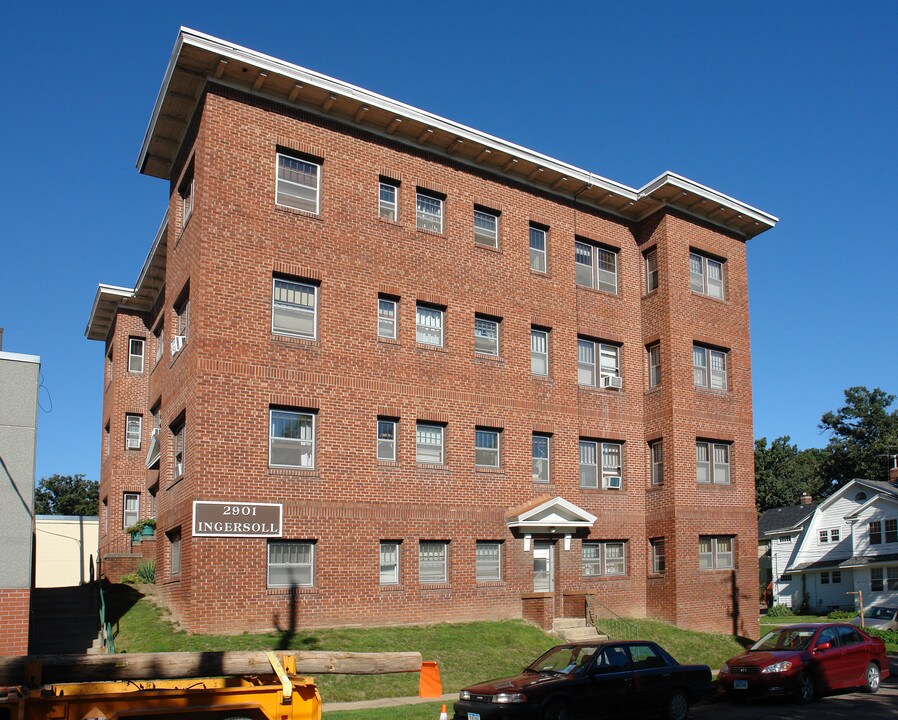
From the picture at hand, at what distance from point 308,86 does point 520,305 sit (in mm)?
8787

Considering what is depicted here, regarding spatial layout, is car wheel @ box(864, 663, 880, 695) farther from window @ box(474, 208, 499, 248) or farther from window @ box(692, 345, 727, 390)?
window @ box(474, 208, 499, 248)

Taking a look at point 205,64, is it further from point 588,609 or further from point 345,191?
point 588,609

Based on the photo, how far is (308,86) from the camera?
79.3 ft

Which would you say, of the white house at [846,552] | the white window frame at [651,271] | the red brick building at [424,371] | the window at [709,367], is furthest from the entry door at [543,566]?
the white house at [846,552]

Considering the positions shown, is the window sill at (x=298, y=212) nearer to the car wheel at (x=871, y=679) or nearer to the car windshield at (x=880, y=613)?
the car wheel at (x=871, y=679)

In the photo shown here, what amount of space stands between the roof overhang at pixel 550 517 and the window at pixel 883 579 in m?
32.3

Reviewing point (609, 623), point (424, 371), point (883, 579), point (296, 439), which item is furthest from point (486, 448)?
point (883, 579)

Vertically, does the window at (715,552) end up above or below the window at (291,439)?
below

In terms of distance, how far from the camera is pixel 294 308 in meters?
24.2

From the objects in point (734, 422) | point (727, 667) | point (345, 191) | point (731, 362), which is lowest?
point (727, 667)

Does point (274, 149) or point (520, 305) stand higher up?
point (274, 149)

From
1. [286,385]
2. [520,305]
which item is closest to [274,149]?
[286,385]

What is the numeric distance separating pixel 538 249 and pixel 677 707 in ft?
52.2

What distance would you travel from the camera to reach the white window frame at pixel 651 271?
31.6 m
